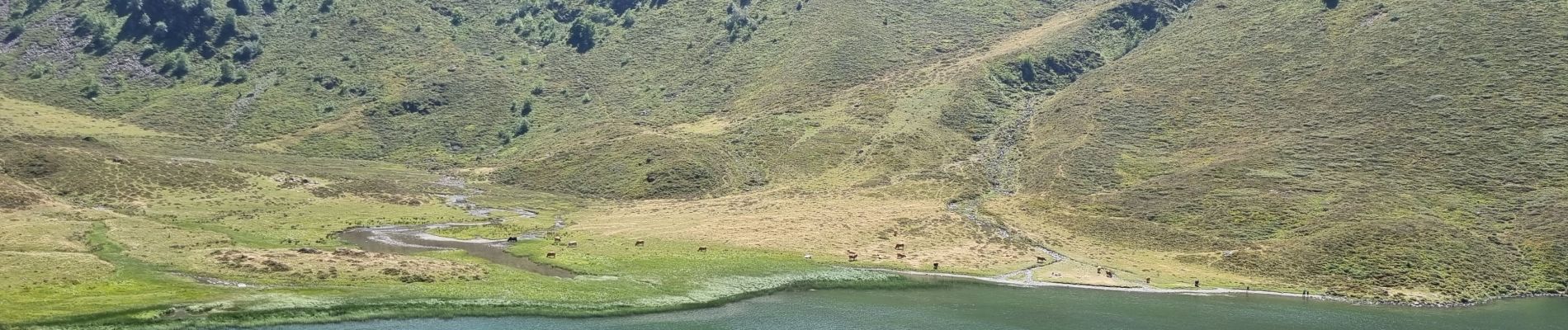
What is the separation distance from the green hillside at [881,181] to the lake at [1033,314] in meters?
3.63

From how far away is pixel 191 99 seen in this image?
198625 mm

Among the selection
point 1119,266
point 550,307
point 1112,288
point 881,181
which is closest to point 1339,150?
point 1119,266

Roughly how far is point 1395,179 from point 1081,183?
35586 mm

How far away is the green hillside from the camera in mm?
81188

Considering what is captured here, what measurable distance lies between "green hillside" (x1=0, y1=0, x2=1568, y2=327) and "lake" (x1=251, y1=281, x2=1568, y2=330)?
3.63 m

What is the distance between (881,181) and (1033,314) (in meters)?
69.3

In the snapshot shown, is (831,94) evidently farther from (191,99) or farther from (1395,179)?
(191,99)

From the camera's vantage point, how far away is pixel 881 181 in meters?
145

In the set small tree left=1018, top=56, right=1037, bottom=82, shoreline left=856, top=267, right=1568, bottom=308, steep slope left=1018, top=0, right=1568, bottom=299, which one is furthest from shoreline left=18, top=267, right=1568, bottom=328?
small tree left=1018, top=56, right=1037, bottom=82

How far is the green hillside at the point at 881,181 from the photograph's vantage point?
266ft

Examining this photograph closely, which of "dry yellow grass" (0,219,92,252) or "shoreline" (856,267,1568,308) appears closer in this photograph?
"dry yellow grass" (0,219,92,252)

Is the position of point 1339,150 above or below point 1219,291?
above

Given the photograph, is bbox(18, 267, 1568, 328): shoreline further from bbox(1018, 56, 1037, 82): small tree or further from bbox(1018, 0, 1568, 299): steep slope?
bbox(1018, 56, 1037, 82): small tree

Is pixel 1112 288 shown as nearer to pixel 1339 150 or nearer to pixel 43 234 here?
pixel 1339 150
